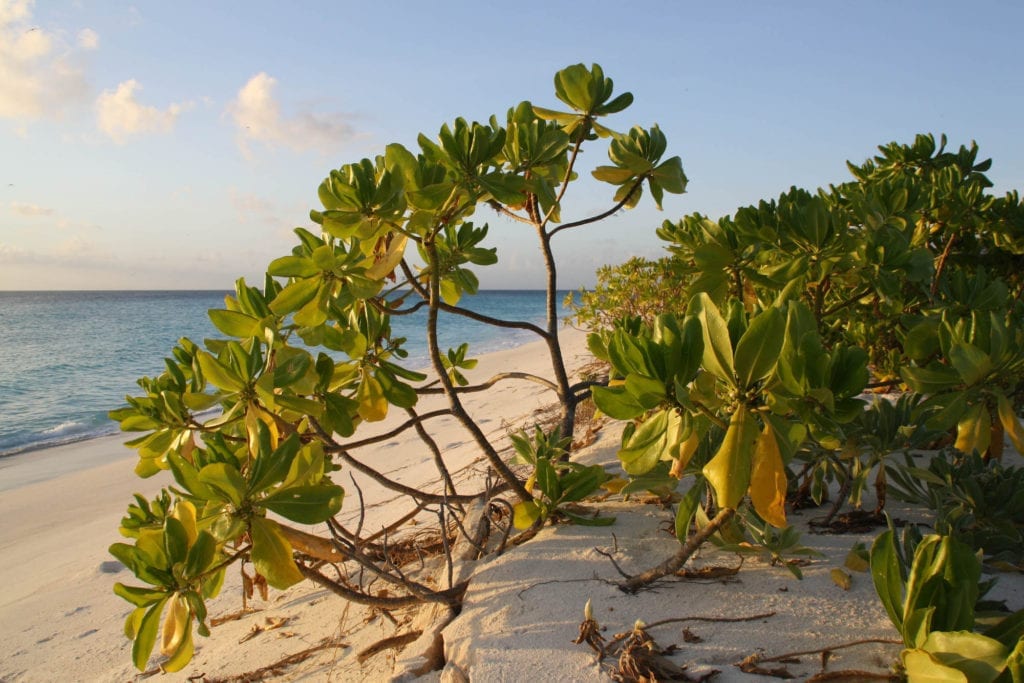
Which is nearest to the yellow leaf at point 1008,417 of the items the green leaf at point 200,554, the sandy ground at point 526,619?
the sandy ground at point 526,619

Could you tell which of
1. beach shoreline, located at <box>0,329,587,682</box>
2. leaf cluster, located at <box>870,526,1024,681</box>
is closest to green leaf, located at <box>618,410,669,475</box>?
leaf cluster, located at <box>870,526,1024,681</box>

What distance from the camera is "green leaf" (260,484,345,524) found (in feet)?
3.67

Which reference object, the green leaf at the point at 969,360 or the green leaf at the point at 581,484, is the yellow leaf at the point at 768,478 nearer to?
the green leaf at the point at 969,360

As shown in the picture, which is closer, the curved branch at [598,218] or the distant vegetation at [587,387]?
the distant vegetation at [587,387]

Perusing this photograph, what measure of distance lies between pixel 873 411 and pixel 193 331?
28.0 m

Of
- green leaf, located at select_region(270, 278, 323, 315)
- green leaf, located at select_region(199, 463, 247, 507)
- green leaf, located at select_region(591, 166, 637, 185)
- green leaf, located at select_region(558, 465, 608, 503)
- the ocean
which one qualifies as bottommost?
the ocean

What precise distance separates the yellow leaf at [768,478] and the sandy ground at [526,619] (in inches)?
13.9

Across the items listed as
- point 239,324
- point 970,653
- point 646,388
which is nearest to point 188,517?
point 239,324

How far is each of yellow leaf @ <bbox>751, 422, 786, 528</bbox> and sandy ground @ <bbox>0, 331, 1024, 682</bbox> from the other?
0.35 m

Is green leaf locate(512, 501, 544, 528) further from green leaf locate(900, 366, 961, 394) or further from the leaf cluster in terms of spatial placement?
green leaf locate(900, 366, 961, 394)

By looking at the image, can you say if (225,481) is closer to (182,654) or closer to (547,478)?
(182,654)

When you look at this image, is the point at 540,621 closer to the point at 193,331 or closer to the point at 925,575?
the point at 925,575

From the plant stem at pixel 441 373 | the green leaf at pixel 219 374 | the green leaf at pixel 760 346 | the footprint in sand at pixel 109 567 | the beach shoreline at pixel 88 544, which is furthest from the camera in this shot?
the footprint in sand at pixel 109 567

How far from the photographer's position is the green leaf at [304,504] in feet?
3.67
